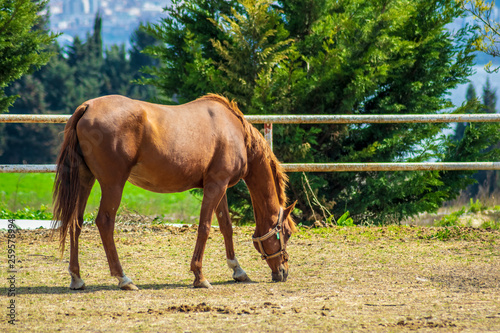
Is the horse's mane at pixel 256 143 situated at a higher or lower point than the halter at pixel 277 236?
higher

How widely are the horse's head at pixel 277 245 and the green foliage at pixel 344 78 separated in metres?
3.66

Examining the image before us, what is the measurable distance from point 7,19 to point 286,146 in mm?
4949

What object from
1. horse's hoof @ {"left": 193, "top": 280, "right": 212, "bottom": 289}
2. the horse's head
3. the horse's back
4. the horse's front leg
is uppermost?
the horse's back

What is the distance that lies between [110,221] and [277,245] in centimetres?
147

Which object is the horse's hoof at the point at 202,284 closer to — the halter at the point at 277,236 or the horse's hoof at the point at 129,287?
the horse's hoof at the point at 129,287

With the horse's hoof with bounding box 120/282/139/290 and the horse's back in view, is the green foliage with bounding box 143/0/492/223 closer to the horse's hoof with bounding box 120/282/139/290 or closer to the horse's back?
the horse's back

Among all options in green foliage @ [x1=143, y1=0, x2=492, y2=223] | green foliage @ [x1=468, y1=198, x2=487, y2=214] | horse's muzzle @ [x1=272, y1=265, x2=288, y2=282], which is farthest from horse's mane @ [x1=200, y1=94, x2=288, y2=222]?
green foliage @ [x1=468, y1=198, x2=487, y2=214]

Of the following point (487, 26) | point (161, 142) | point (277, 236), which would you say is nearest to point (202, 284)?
point (277, 236)

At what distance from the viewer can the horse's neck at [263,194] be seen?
4891 millimetres

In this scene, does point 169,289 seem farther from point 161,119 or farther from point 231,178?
point 161,119

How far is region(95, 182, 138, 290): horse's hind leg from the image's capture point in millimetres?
4148

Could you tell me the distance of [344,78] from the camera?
350 inches

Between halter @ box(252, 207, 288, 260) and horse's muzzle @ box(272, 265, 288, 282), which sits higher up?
halter @ box(252, 207, 288, 260)

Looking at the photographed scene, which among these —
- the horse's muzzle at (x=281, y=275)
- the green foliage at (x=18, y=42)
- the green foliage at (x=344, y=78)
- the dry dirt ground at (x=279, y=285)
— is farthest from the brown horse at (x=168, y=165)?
the green foliage at (x=18, y=42)
